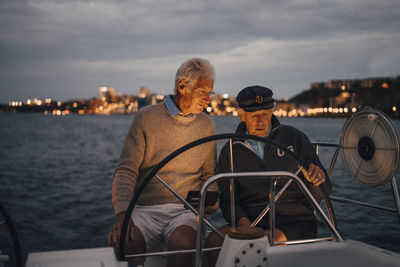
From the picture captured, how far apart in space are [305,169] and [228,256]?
0.59 m

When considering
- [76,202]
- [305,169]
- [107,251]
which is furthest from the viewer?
[76,202]

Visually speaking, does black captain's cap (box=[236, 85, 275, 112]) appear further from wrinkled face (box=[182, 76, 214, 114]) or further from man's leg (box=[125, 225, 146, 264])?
man's leg (box=[125, 225, 146, 264])

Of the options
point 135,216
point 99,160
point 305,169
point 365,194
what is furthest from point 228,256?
point 99,160

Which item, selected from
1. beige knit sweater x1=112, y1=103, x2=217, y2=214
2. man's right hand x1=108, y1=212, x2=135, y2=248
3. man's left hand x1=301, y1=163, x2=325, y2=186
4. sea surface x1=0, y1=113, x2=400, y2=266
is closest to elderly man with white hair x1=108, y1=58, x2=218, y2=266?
beige knit sweater x1=112, y1=103, x2=217, y2=214

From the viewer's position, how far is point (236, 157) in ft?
7.84

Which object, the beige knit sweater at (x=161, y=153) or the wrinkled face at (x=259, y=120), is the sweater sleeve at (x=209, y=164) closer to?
the beige knit sweater at (x=161, y=153)

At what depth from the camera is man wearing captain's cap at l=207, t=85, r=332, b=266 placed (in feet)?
7.45

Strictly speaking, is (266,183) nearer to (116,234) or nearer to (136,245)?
(136,245)

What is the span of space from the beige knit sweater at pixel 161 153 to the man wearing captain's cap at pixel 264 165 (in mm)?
177

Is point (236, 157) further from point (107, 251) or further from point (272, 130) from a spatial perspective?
point (107, 251)

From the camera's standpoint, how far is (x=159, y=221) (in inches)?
87.3

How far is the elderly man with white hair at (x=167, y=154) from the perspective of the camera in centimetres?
212

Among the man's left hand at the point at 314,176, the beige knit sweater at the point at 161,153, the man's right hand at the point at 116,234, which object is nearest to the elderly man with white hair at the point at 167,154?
the beige knit sweater at the point at 161,153

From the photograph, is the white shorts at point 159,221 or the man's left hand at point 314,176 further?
the white shorts at point 159,221
